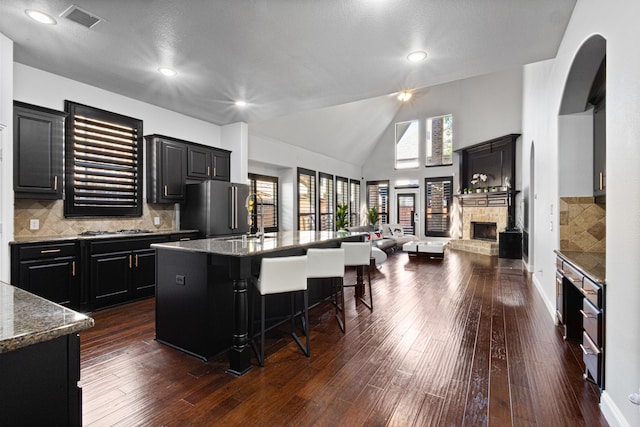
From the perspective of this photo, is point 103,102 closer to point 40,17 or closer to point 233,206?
point 40,17

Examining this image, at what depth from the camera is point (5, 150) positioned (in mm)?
3031

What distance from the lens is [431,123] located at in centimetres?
1124

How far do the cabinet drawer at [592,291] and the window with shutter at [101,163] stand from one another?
17.1ft

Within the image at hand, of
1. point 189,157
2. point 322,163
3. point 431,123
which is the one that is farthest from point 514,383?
point 431,123

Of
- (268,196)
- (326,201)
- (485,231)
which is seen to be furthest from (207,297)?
(485,231)

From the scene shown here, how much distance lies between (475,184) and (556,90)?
665cm

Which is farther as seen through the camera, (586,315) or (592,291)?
(586,315)

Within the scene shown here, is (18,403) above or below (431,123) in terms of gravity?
below

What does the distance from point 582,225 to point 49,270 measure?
18.1 feet

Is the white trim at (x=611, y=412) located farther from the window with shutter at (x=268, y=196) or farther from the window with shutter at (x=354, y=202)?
the window with shutter at (x=354, y=202)

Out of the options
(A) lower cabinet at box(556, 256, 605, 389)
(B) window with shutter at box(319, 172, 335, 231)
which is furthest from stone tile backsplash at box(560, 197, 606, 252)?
(B) window with shutter at box(319, 172, 335, 231)

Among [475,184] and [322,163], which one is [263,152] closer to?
[322,163]

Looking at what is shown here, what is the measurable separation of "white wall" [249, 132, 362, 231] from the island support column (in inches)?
190

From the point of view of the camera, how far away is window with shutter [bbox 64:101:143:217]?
154 inches
